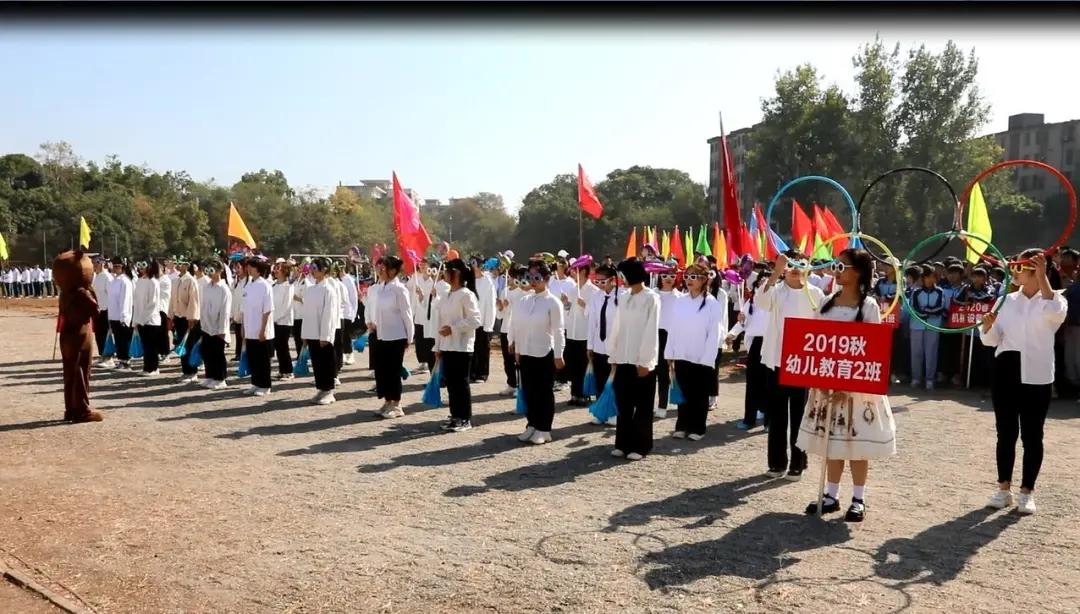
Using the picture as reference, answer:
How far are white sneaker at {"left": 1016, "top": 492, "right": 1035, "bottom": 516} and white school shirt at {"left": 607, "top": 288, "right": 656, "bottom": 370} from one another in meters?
3.16

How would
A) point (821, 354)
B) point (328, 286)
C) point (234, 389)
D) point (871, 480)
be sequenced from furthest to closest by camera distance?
1. point (234, 389)
2. point (328, 286)
3. point (871, 480)
4. point (821, 354)

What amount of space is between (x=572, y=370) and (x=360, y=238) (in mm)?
57632

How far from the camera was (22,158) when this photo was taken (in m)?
57.9

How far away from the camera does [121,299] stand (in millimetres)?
14828

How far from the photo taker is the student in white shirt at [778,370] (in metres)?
7.30

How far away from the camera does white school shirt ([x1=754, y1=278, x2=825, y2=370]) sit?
760cm

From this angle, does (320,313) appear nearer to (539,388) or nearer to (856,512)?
(539,388)

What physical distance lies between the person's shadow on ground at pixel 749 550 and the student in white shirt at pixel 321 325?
6704mm

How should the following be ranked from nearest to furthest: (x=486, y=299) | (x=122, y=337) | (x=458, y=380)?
(x=458, y=380) < (x=486, y=299) < (x=122, y=337)

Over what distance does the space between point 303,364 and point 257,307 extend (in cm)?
188

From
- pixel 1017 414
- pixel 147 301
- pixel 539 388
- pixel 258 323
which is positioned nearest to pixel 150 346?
pixel 147 301

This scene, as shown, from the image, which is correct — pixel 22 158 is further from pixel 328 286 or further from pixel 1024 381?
pixel 1024 381

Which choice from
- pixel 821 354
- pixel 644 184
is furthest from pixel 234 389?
pixel 644 184

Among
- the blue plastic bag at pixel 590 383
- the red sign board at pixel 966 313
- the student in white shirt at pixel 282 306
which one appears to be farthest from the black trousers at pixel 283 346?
the red sign board at pixel 966 313
